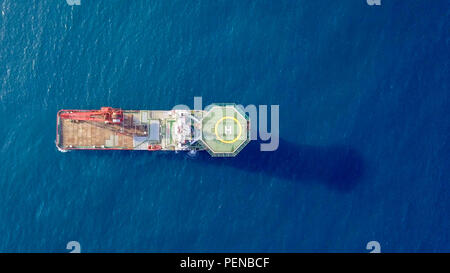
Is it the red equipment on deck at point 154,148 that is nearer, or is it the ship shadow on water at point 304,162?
the red equipment on deck at point 154,148

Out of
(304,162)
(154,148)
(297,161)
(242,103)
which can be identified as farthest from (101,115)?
(304,162)

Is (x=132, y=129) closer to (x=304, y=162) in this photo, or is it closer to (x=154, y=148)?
(x=154, y=148)

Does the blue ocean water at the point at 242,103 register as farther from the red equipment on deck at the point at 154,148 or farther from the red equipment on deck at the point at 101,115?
the red equipment on deck at the point at 101,115

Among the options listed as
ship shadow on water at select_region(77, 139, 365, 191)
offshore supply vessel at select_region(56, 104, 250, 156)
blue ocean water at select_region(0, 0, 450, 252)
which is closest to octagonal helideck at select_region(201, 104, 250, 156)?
offshore supply vessel at select_region(56, 104, 250, 156)

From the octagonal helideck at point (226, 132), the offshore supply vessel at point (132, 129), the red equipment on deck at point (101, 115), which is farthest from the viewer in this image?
the offshore supply vessel at point (132, 129)

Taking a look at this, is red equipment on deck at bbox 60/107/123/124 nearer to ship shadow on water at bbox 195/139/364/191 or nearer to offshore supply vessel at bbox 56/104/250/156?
offshore supply vessel at bbox 56/104/250/156

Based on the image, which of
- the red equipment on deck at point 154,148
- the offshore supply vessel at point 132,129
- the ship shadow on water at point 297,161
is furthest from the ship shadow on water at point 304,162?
the red equipment on deck at point 154,148

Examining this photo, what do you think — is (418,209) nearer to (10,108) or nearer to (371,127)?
(371,127)

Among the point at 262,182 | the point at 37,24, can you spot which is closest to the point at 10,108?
the point at 37,24
